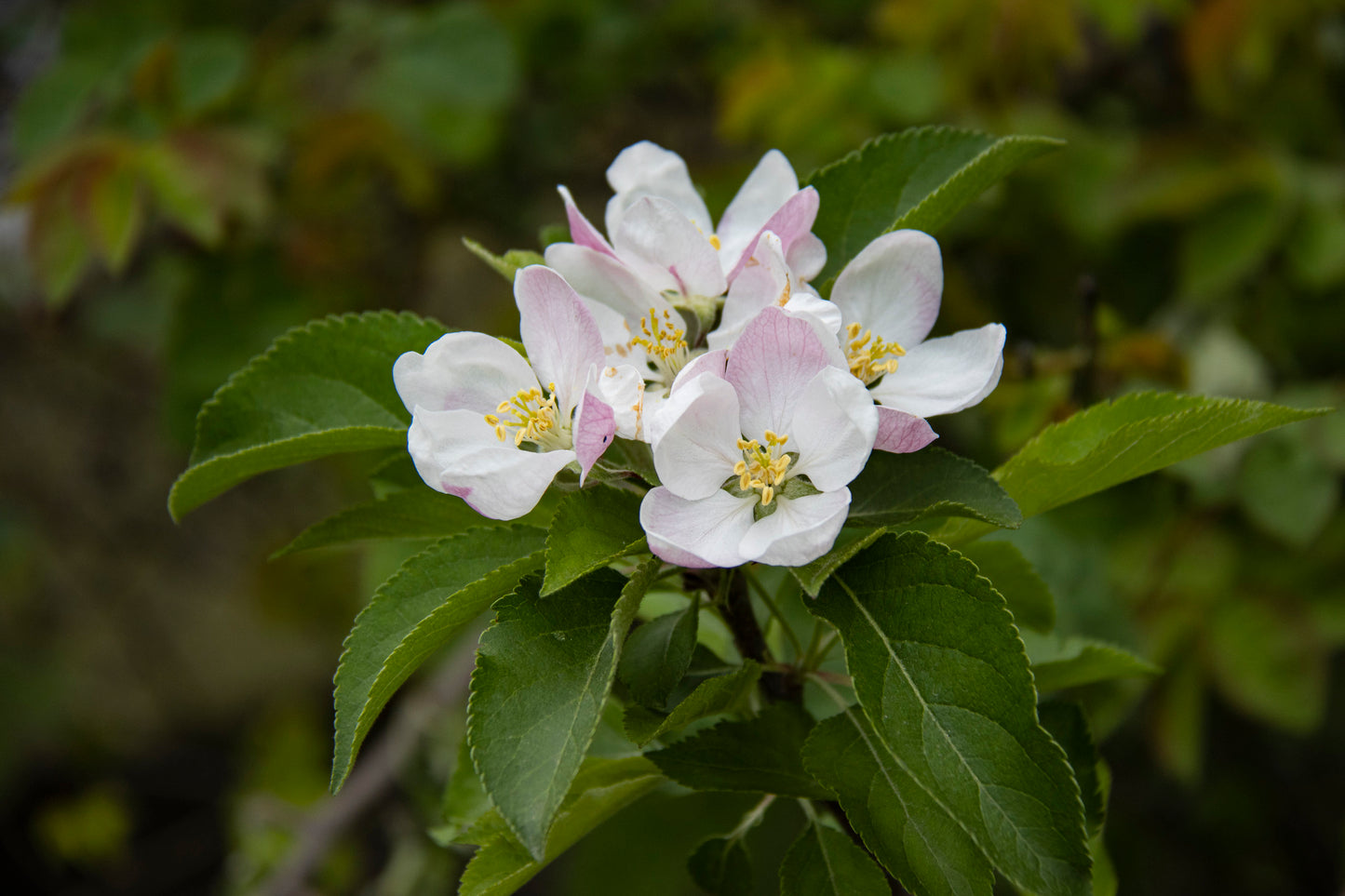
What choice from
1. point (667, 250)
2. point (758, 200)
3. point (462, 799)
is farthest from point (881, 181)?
point (462, 799)

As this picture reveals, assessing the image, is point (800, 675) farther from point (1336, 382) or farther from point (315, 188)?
point (315, 188)

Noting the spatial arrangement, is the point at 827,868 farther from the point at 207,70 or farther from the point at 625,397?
the point at 207,70

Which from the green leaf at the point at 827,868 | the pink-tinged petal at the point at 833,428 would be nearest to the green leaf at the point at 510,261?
the pink-tinged petal at the point at 833,428

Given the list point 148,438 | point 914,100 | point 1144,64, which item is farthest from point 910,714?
point 148,438

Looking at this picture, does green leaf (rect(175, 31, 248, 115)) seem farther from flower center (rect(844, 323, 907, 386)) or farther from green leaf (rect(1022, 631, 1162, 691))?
green leaf (rect(1022, 631, 1162, 691))

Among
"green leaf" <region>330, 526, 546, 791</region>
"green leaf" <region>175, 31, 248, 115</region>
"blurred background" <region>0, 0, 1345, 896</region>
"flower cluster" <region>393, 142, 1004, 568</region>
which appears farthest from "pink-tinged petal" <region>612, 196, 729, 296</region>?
"green leaf" <region>175, 31, 248, 115</region>

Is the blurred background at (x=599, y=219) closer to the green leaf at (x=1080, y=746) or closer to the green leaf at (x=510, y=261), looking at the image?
the green leaf at (x=1080, y=746)
